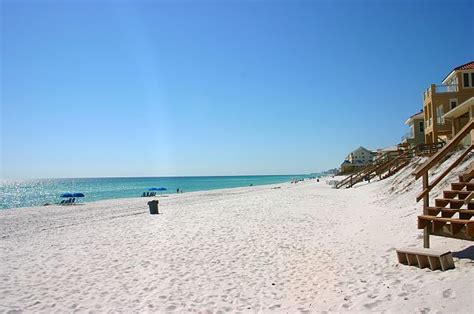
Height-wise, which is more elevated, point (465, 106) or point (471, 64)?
point (471, 64)

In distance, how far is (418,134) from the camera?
127 feet

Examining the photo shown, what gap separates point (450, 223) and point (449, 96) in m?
25.0

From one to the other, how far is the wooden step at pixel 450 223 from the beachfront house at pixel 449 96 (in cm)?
2252

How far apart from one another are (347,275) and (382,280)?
70 centimetres

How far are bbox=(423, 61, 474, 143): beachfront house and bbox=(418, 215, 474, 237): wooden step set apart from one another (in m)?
22.5

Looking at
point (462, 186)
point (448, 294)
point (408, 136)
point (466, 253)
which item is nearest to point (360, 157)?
point (408, 136)

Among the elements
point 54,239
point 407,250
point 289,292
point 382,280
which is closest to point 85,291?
point 289,292

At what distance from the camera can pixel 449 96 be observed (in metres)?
26.7

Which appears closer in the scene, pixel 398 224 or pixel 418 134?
pixel 398 224

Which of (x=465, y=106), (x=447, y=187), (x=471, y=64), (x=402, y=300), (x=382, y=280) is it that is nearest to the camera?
(x=402, y=300)

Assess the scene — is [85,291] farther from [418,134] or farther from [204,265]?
[418,134]

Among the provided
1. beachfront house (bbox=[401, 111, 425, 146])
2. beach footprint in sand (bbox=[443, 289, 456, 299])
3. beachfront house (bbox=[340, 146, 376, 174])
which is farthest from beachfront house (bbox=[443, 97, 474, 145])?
beachfront house (bbox=[340, 146, 376, 174])

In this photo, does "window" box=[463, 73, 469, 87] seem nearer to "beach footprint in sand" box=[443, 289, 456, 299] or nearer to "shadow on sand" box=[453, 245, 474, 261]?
"shadow on sand" box=[453, 245, 474, 261]

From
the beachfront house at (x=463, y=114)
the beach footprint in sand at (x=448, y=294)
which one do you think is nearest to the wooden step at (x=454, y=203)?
the beach footprint in sand at (x=448, y=294)
